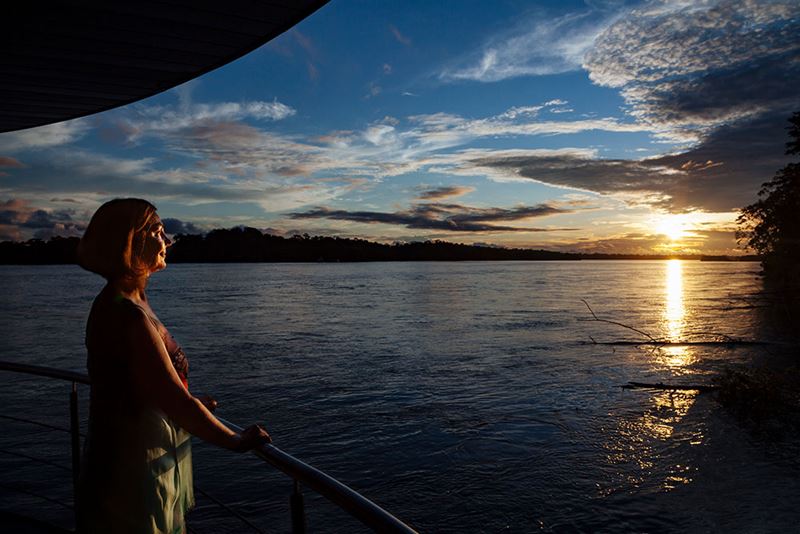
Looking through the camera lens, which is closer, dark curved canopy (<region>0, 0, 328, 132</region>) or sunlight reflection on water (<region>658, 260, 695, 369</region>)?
dark curved canopy (<region>0, 0, 328, 132</region>)

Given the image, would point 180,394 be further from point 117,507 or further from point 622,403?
point 622,403

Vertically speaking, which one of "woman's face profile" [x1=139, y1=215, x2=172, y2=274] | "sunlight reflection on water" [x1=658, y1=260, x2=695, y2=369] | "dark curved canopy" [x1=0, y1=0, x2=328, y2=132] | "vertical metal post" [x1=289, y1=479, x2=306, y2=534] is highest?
"dark curved canopy" [x1=0, y1=0, x2=328, y2=132]


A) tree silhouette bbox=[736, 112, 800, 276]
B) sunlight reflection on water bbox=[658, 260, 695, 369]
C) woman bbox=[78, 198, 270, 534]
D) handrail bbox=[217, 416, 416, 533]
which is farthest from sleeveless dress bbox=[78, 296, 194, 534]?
tree silhouette bbox=[736, 112, 800, 276]

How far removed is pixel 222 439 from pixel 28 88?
3.94 metres

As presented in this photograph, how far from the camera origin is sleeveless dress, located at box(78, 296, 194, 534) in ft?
5.67

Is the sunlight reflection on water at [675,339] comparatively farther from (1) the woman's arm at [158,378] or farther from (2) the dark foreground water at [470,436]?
(1) the woman's arm at [158,378]

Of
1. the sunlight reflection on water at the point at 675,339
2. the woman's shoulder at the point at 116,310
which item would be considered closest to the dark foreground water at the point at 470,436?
the sunlight reflection on water at the point at 675,339

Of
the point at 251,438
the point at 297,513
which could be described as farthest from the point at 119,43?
the point at 297,513

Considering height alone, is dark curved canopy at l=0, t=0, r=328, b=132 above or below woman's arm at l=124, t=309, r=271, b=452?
above

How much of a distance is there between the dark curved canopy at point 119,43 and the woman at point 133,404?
1887mm

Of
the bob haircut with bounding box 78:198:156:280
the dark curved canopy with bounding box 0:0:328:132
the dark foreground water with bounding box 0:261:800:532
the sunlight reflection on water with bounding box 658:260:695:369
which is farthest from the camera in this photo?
the sunlight reflection on water with bounding box 658:260:695:369

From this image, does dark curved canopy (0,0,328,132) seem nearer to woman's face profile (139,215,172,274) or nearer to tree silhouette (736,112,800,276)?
woman's face profile (139,215,172,274)

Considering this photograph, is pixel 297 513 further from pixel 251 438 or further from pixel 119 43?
pixel 119 43

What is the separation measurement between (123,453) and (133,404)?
18cm
